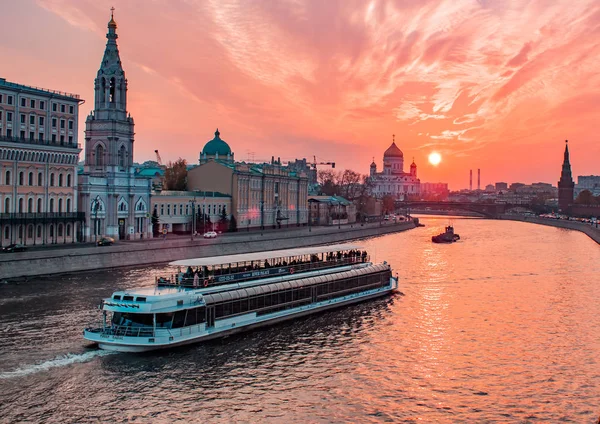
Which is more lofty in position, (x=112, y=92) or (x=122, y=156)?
(x=112, y=92)

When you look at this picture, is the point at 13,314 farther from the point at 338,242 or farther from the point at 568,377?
the point at 338,242

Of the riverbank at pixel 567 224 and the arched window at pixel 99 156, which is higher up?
the arched window at pixel 99 156

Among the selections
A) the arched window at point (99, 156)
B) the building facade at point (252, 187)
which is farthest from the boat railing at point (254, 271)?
the building facade at point (252, 187)

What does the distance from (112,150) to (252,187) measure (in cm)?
2957

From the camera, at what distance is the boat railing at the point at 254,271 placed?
115 ft

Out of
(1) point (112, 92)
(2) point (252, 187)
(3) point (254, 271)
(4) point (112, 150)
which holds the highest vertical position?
(1) point (112, 92)

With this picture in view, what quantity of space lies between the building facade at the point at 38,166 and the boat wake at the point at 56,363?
3148 centimetres

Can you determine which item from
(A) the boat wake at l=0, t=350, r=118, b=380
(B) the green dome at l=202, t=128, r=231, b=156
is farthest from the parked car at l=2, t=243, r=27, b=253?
(B) the green dome at l=202, t=128, r=231, b=156

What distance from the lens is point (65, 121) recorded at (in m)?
64.4

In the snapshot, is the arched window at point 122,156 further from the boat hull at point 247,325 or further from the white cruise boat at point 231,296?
the boat hull at point 247,325

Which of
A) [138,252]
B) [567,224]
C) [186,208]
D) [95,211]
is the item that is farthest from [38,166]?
[567,224]

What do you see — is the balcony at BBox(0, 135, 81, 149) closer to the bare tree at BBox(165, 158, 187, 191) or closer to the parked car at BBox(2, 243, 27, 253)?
the parked car at BBox(2, 243, 27, 253)

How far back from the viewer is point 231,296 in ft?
114

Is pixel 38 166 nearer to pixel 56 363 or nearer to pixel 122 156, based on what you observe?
pixel 122 156
